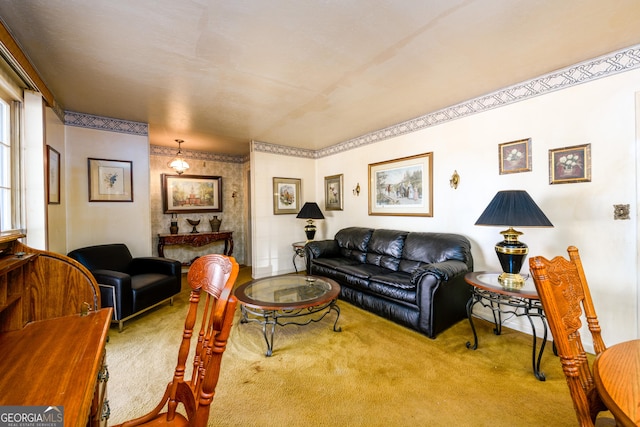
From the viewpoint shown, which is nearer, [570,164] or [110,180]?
[570,164]

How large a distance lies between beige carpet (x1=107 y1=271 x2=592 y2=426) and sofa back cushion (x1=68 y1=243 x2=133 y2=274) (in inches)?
29.8

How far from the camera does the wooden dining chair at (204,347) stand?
74 centimetres

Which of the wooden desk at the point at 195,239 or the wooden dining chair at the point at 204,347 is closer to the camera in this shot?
the wooden dining chair at the point at 204,347

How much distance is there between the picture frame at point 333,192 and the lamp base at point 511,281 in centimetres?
292

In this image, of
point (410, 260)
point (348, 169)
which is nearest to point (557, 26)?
point (410, 260)

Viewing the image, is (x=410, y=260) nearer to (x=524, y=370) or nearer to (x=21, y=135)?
(x=524, y=370)

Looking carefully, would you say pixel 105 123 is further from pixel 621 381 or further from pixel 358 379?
pixel 621 381

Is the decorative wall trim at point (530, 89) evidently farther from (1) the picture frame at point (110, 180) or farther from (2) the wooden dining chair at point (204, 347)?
(1) the picture frame at point (110, 180)

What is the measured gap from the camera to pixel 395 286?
2.78 m

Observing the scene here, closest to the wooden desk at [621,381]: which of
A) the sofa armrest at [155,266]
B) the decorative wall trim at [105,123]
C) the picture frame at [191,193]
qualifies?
the sofa armrest at [155,266]

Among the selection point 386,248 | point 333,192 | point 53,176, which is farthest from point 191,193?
point 386,248

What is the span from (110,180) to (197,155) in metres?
2.01

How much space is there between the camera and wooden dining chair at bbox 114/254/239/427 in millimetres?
738

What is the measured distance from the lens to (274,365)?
2107mm
